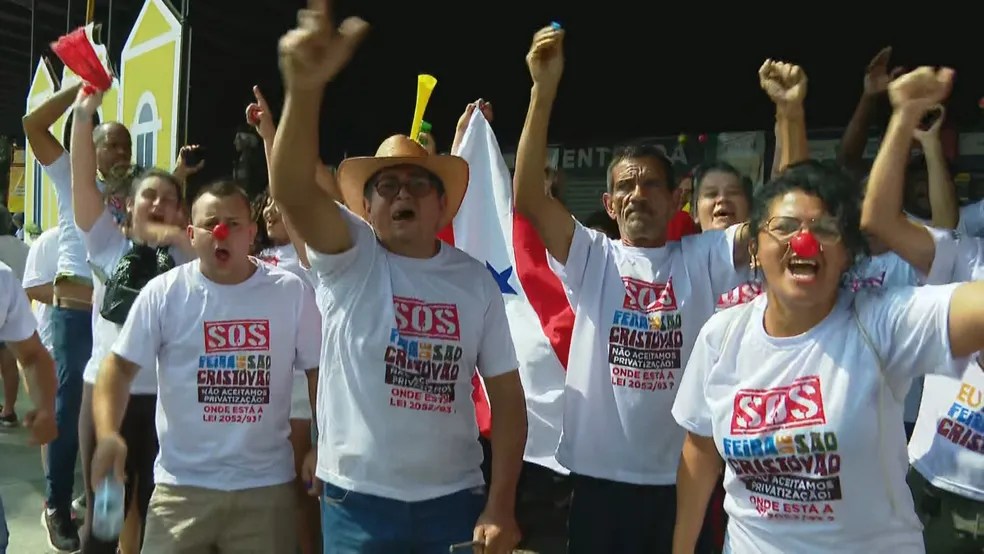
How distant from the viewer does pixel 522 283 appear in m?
3.11

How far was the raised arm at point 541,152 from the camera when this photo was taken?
219cm

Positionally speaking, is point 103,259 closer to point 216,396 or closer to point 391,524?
point 216,396

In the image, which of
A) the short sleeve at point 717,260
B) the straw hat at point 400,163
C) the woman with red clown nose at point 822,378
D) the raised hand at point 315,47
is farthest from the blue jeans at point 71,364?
the woman with red clown nose at point 822,378

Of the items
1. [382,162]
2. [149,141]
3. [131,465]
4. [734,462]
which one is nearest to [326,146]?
[149,141]

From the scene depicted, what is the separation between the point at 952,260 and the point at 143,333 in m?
2.23

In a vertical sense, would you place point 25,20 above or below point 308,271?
above

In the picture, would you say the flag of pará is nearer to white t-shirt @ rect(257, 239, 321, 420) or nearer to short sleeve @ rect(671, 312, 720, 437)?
white t-shirt @ rect(257, 239, 321, 420)

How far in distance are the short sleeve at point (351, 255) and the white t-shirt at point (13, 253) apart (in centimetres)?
417

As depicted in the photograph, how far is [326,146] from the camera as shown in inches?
311

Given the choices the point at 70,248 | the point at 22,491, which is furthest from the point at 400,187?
the point at 22,491

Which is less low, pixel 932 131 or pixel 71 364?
pixel 932 131

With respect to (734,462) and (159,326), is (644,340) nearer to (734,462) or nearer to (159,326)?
A: (734,462)

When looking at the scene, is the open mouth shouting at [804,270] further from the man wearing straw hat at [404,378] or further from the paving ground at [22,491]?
Answer: the paving ground at [22,491]

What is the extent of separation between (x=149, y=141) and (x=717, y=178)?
357 centimetres
